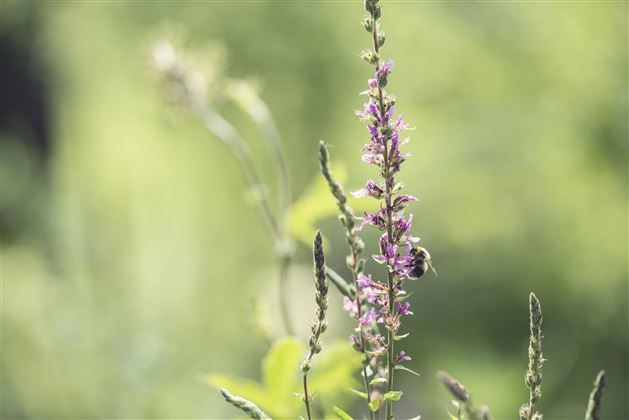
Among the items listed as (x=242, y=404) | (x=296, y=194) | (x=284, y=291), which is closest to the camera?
(x=242, y=404)

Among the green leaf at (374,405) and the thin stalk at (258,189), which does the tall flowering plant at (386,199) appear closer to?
the green leaf at (374,405)

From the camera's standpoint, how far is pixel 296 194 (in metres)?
7.41

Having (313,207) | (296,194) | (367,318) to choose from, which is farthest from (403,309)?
(296,194)

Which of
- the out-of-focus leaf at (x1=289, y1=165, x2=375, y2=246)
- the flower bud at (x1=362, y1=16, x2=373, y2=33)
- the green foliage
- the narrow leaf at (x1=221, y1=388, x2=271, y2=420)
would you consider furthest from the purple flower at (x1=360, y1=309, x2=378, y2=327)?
the out-of-focus leaf at (x1=289, y1=165, x2=375, y2=246)

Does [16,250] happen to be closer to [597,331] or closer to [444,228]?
[444,228]

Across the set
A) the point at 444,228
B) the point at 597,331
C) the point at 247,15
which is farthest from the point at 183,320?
the point at 597,331

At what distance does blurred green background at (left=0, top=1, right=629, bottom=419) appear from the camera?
3.12 m

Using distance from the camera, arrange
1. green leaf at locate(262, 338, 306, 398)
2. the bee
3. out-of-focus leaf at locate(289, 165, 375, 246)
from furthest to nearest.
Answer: out-of-focus leaf at locate(289, 165, 375, 246), green leaf at locate(262, 338, 306, 398), the bee

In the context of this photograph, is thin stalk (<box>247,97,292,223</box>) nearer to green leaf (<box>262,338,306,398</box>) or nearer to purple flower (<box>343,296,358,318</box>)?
green leaf (<box>262,338,306,398</box>)

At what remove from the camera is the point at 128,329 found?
435 cm

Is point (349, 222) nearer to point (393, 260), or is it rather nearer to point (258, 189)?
point (393, 260)

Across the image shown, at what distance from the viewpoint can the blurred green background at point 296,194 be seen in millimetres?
3125

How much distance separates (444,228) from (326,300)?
414cm

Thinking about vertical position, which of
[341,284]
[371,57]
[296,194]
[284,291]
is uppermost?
[296,194]
